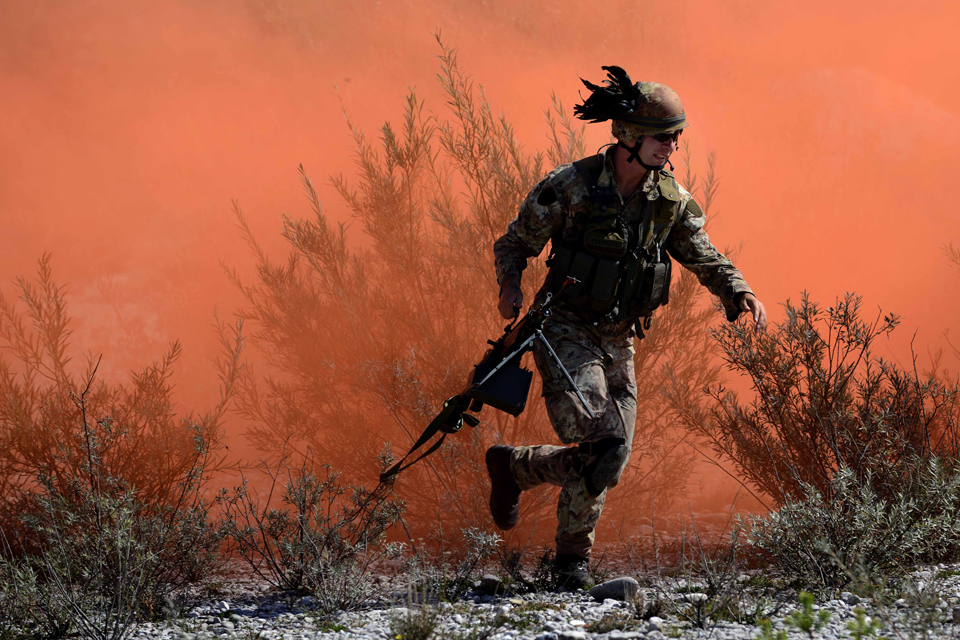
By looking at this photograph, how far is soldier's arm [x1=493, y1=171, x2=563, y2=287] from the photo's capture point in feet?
9.03

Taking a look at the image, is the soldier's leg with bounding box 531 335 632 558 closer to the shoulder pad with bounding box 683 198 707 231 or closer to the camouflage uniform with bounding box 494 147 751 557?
the camouflage uniform with bounding box 494 147 751 557

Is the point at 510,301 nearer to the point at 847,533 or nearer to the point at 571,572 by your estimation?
the point at 571,572

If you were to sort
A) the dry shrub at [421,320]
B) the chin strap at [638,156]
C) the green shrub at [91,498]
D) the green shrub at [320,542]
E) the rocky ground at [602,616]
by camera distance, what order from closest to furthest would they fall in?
the rocky ground at [602,616]
the green shrub at [91,498]
the green shrub at [320,542]
the chin strap at [638,156]
the dry shrub at [421,320]

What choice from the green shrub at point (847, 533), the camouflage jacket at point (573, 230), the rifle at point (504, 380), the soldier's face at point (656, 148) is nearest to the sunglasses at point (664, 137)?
the soldier's face at point (656, 148)

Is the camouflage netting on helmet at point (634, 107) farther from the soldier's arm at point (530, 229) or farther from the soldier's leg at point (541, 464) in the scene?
the soldier's leg at point (541, 464)

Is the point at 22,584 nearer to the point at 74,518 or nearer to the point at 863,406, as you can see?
the point at 74,518

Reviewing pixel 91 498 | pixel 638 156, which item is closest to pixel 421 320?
pixel 638 156

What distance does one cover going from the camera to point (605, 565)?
3.59 m

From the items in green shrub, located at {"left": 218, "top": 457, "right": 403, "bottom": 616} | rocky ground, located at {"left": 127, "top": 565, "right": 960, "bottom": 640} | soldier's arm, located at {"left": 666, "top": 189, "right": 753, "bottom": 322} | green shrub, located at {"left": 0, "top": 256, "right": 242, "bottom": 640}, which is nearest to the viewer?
rocky ground, located at {"left": 127, "top": 565, "right": 960, "bottom": 640}

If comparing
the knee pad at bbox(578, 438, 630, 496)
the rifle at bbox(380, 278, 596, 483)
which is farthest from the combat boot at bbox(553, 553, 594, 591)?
the rifle at bbox(380, 278, 596, 483)

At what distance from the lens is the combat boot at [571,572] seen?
2619mm

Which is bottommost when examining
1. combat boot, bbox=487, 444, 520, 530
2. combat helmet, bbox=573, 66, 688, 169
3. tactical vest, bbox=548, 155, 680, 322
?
combat boot, bbox=487, 444, 520, 530

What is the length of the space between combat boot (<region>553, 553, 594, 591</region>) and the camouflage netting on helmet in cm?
153

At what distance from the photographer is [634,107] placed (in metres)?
2.65
